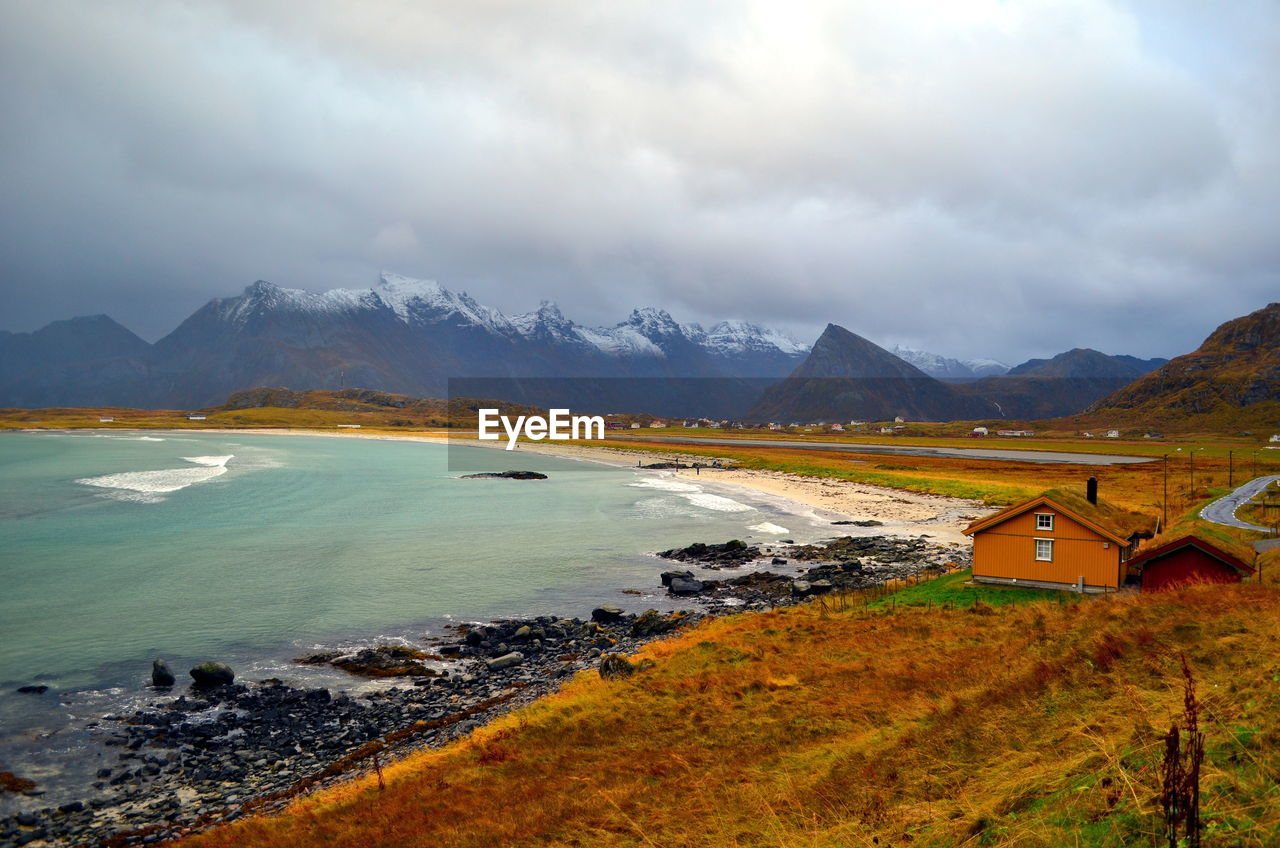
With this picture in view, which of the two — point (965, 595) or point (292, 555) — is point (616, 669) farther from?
point (292, 555)

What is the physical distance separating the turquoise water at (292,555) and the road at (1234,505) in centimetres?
3103

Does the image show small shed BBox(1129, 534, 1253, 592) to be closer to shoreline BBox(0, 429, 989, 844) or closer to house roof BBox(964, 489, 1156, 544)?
house roof BBox(964, 489, 1156, 544)

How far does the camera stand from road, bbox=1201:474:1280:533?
50562 mm

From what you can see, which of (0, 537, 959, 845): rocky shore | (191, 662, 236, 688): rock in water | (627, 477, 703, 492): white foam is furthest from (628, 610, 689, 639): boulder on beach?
(627, 477, 703, 492): white foam

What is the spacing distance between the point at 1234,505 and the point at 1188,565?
141 ft

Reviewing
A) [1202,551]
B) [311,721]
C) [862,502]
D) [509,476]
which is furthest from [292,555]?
[509,476]

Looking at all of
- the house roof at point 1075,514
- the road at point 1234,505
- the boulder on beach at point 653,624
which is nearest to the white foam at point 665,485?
the road at point 1234,505

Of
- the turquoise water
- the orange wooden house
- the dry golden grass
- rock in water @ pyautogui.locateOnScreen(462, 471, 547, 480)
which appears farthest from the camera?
rock in water @ pyautogui.locateOnScreen(462, 471, 547, 480)

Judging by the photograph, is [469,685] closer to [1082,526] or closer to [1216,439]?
[1082,526]

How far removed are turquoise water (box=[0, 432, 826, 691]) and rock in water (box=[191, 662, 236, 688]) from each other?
1.69 meters

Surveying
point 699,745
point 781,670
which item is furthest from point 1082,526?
point 699,745

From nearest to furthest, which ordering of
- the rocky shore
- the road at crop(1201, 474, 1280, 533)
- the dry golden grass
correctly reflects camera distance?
the dry golden grass, the rocky shore, the road at crop(1201, 474, 1280, 533)

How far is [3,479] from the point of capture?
96.8 metres

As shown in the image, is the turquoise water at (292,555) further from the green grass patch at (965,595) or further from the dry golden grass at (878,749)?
the dry golden grass at (878,749)
